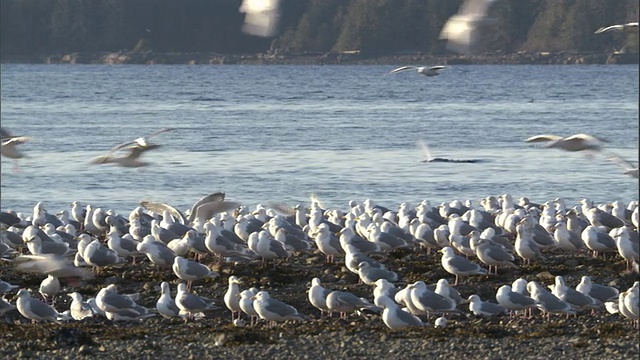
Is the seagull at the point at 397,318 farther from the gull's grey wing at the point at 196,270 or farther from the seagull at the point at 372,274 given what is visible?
the gull's grey wing at the point at 196,270

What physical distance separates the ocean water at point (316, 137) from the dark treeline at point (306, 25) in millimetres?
3025

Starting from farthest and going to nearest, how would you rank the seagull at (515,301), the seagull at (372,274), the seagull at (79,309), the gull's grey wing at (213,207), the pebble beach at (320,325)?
1. the gull's grey wing at (213,207)
2. the seagull at (372,274)
3. the seagull at (79,309)
4. the seagull at (515,301)
5. the pebble beach at (320,325)

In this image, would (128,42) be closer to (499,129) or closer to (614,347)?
(499,129)

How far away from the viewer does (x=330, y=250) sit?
51.6ft

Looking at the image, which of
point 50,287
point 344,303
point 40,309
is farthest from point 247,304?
point 50,287

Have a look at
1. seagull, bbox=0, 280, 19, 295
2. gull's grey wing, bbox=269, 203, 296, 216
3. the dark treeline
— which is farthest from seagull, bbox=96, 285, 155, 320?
the dark treeline

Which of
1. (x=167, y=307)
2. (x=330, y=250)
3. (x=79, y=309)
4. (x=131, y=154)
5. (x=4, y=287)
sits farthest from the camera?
(x=330, y=250)

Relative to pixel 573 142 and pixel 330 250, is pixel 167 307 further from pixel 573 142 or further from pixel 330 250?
pixel 573 142

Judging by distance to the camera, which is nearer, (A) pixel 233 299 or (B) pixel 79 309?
(A) pixel 233 299

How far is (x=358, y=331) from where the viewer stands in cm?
1216

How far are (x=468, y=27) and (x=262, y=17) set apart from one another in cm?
190

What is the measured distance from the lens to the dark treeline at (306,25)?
69.2 metres

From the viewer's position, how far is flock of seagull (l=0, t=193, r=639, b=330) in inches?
503

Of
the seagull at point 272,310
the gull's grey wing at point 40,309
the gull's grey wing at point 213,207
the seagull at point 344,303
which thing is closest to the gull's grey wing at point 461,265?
the seagull at point 344,303
